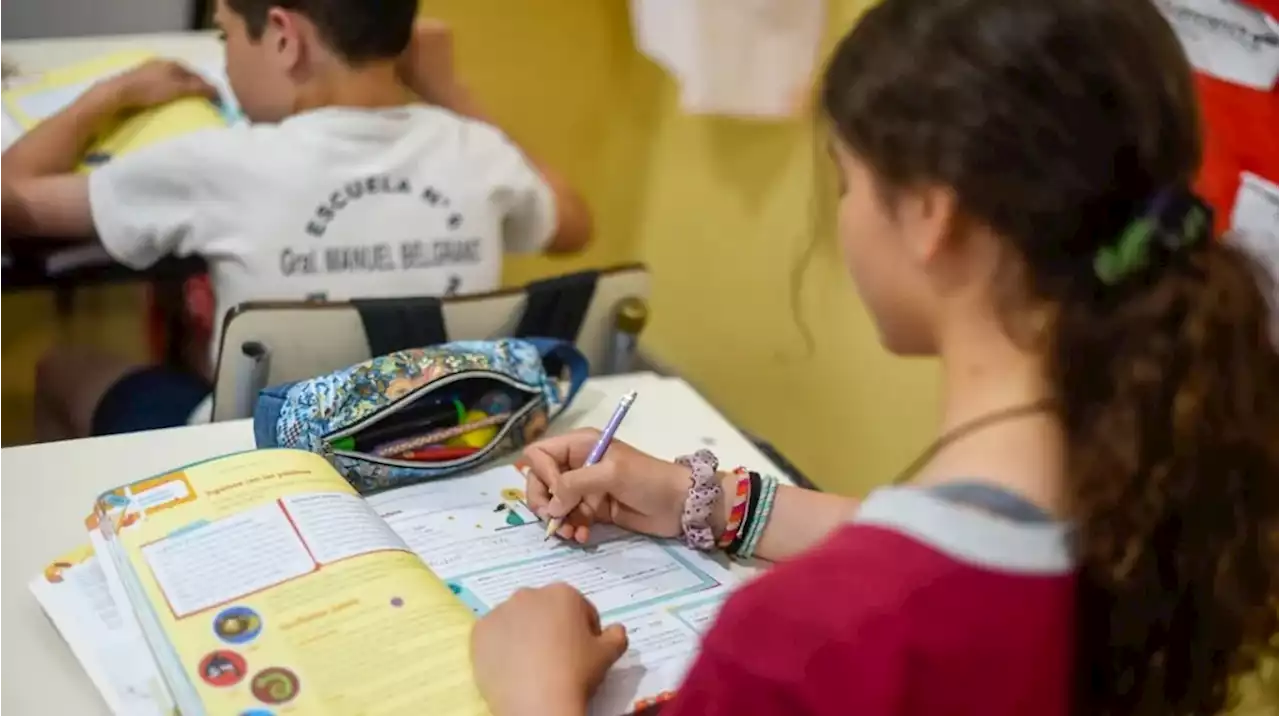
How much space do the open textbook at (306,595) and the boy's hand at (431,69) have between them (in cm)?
85

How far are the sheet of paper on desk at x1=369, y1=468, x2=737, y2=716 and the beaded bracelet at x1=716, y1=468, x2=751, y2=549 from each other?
0.02 metres

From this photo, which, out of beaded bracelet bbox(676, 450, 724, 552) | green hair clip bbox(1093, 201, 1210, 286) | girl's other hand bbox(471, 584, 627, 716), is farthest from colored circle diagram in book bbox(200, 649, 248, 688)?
green hair clip bbox(1093, 201, 1210, 286)

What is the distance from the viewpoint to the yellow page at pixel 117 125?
1.43m

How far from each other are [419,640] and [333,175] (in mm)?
642

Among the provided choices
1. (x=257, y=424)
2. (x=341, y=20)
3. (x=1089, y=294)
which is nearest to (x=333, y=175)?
(x=341, y=20)

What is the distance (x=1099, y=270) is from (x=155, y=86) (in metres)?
1.14

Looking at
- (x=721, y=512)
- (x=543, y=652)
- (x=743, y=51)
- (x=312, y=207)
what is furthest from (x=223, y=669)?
(x=743, y=51)

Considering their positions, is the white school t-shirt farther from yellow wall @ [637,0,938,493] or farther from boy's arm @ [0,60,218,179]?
yellow wall @ [637,0,938,493]

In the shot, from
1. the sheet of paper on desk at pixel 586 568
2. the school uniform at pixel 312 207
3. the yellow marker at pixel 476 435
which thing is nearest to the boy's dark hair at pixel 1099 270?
the sheet of paper on desk at pixel 586 568

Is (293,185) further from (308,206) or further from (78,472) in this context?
(78,472)

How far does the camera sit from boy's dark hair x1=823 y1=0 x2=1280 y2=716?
2.16 feet

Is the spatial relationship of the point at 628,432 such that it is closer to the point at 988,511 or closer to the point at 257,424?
the point at 257,424

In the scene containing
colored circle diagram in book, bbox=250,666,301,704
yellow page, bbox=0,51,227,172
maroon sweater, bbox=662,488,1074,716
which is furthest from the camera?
yellow page, bbox=0,51,227,172

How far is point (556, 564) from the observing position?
0.98 m
